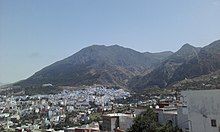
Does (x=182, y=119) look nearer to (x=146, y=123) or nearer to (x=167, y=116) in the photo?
(x=167, y=116)

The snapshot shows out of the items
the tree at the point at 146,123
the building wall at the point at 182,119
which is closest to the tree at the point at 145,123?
the tree at the point at 146,123

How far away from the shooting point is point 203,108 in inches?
656

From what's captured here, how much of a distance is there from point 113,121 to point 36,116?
64071 mm

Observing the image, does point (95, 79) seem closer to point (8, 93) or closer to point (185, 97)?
point (8, 93)

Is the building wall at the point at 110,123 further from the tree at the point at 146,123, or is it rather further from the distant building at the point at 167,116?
the distant building at the point at 167,116

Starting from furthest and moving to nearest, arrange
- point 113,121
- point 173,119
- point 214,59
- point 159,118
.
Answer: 1. point 214,59
2. point 113,121
3. point 159,118
4. point 173,119

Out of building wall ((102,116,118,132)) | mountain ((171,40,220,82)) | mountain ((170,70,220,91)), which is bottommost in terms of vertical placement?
building wall ((102,116,118,132))

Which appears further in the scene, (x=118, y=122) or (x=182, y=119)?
(x=118, y=122)

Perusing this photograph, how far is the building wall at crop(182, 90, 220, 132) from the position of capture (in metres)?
15.8

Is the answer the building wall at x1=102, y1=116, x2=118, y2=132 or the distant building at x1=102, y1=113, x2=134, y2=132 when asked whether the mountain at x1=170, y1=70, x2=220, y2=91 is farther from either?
the building wall at x1=102, y1=116, x2=118, y2=132

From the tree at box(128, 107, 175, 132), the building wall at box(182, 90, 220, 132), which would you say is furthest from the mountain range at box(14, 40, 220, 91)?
the building wall at box(182, 90, 220, 132)

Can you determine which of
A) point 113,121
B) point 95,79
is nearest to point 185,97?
point 113,121

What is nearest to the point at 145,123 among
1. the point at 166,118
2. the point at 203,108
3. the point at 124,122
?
the point at 166,118

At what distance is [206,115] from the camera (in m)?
16.6
